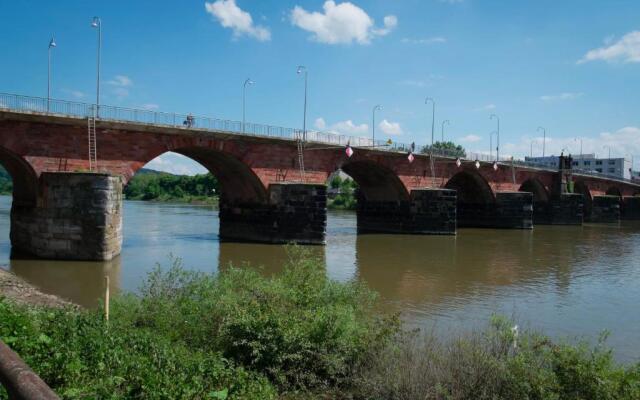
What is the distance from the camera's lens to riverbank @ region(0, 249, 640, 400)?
205 inches

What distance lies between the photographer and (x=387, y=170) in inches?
1425

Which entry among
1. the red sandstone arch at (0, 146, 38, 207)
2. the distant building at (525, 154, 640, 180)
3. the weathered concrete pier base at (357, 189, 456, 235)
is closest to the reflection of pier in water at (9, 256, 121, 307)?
the red sandstone arch at (0, 146, 38, 207)

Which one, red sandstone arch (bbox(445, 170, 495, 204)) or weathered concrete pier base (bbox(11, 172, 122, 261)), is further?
red sandstone arch (bbox(445, 170, 495, 204))

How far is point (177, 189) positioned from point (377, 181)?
75.5 metres

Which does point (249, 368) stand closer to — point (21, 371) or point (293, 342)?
point (293, 342)

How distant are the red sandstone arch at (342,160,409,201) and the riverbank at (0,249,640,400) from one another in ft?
89.4

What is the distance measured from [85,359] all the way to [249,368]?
6.23ft

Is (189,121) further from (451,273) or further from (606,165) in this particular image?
(606,165)

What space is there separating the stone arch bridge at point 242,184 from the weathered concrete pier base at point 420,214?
7 centimetres

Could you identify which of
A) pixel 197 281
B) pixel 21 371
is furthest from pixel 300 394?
pixel 21 371

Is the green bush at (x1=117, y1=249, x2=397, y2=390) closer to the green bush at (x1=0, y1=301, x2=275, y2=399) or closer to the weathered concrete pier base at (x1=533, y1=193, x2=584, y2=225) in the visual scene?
the green bush at (x1=0, y1=301, x2=275, y2=399)

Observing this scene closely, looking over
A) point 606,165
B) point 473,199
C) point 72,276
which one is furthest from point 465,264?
point 606,165

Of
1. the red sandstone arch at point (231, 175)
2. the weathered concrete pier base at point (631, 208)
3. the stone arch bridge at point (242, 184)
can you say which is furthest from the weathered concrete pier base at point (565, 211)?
the red sandstone arch at point (231, 175)

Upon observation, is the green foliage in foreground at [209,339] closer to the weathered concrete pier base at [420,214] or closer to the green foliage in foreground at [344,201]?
the weathered concrete pier base at [420,214]
